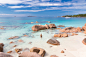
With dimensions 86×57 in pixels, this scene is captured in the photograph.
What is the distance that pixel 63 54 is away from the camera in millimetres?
7406

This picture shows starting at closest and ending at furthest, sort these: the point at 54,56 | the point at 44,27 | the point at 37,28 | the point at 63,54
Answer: the point at 54,56
the point at 63,54
the point at 37,28
the point at 44,27

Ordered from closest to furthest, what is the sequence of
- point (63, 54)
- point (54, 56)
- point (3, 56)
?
1. point (3, 56)
2. point (54, 56)
3. point (63, 54)

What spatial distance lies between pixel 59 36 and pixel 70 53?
5.69m

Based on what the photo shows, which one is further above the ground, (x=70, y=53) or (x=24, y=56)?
(x=24, y=56)

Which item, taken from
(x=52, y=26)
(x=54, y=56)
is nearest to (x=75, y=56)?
(x=54, y=56)

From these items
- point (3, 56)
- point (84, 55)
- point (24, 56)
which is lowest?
point (84, 55)

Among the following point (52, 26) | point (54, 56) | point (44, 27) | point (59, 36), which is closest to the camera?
point (54, 56)

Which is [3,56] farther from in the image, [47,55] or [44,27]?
[44,27]

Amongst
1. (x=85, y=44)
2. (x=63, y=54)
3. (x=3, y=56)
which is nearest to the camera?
(x=3, y=56)

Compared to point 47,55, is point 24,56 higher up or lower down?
higher up

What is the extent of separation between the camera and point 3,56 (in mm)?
3699

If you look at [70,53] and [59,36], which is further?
[59,36]

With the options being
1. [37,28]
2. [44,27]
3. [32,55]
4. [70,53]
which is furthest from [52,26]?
[32,55]

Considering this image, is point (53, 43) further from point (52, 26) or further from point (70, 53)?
point (52, 26)
